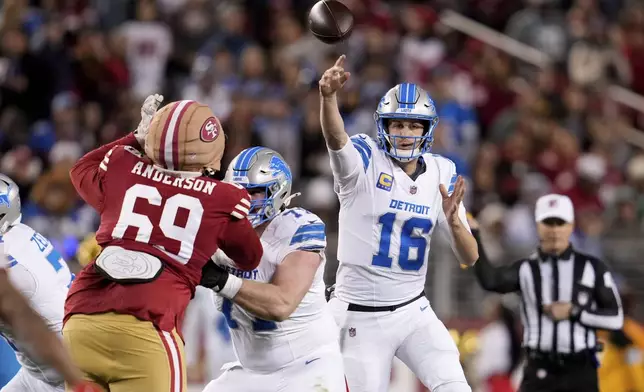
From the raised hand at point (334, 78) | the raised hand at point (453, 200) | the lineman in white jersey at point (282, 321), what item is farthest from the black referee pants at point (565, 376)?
the raised hand at point (334, 78)

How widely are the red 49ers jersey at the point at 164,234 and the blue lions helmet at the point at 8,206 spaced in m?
1.24

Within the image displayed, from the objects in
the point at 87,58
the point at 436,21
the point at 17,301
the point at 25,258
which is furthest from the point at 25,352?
the point at 436,21

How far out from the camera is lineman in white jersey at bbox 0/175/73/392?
5.97m

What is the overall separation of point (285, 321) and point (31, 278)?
123cm

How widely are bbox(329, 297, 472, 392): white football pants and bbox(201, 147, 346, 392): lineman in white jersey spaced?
2.27 feet

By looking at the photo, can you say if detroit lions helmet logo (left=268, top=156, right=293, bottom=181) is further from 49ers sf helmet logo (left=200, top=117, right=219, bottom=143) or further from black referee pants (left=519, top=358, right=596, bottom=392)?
black referee pants (left=519, top=358, right=596, bottom=392)

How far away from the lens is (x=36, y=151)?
11969mm

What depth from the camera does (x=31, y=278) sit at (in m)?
5.98

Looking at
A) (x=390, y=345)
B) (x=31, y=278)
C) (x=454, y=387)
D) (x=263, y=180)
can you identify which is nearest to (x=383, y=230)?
(x=390, y=345)

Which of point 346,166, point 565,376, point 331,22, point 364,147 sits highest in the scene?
point 331,22

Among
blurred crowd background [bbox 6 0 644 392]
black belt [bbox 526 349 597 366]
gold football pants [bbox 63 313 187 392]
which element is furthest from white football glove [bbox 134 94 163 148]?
blurred crowd background [bbox 6 0 644 392]

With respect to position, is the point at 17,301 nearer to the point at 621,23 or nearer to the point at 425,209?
the point at 425,209

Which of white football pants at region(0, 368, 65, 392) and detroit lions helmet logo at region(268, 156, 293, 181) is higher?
detroit lions helmet logo at region(268, 156, 293, 181)

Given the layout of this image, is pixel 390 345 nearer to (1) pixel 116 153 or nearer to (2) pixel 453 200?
(2) pixel 453 200
